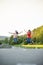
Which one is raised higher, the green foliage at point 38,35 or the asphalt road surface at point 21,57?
the green foliage at point 38,35

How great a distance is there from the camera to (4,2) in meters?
2.17

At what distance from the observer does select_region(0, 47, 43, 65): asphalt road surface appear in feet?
6.67

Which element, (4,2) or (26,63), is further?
(4,2)

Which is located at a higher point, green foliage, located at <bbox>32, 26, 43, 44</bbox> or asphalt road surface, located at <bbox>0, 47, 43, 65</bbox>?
green foliage, located at <bbox>32, 26, 43, 44</bbox>

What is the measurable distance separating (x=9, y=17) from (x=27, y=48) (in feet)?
1.92

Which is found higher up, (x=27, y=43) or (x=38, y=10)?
(x=38, y=10)

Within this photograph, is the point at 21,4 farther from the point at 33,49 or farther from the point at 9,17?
the point at 33,49

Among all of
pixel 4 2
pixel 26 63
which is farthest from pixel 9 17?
pixel 26 63

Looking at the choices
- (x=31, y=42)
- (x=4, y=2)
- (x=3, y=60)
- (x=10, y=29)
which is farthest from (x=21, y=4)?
(x=3, y=60)

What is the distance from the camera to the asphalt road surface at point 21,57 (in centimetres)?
203

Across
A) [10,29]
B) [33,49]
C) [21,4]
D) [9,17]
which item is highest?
[21,4]

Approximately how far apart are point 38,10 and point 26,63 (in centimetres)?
88

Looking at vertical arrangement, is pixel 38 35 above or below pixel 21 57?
above

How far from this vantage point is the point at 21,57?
80.2 inches
